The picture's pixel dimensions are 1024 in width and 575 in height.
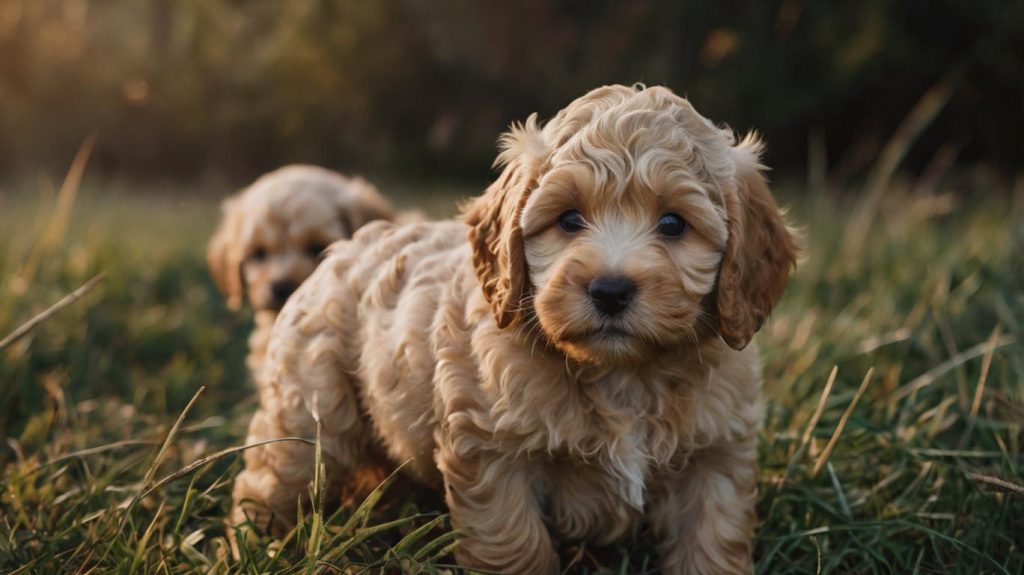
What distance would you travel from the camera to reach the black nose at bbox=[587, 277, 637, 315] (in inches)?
102

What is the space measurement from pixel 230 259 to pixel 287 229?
0.53 m

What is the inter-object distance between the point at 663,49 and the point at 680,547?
8.28 m

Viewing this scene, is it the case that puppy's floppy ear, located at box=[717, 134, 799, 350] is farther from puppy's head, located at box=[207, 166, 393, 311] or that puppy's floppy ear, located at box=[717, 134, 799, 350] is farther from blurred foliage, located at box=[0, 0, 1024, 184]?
blurred foliage, located at box=[0, 0, 1024, 184]

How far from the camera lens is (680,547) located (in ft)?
9.95

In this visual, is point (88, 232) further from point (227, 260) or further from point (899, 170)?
point (899, 170)

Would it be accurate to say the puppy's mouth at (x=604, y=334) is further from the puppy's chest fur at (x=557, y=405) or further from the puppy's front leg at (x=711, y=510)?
the puppy's front leg at (x=711, y=510)

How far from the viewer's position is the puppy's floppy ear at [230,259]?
5.70 meters

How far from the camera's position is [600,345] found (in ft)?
8.77

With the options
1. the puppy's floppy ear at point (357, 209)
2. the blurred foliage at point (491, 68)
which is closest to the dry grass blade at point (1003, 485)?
the puppy's floppy ear at point (357, 209)

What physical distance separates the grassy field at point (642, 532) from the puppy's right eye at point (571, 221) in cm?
97

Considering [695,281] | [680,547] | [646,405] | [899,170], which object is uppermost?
[695,281]

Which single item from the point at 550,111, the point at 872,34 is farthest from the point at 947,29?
the point at 550,111

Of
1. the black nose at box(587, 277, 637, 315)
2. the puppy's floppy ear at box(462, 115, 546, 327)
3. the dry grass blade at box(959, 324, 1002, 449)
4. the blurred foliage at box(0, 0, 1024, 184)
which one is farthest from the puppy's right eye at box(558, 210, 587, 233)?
the blurred foliage at box(0, 0, 1024, 184)

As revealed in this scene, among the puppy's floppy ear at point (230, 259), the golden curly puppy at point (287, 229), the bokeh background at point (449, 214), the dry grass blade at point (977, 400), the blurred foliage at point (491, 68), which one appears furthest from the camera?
the blurred foliage at point (491, 68)
